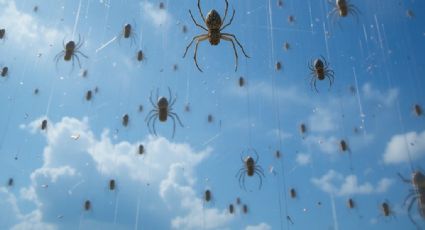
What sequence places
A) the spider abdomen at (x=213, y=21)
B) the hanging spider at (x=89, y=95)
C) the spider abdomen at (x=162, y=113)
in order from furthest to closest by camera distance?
the hanging spider at (x=89, y=95) → the spider abdomen at (x=162, y=113) → the spider abdomen at (x=213, y=21)

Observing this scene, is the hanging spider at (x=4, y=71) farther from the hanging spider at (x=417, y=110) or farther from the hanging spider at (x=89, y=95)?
the hanging spider at (x=417, y=110)

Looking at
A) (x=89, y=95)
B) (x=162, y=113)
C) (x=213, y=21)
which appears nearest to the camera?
(x=213, y=21)

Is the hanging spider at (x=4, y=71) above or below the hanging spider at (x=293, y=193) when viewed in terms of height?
above

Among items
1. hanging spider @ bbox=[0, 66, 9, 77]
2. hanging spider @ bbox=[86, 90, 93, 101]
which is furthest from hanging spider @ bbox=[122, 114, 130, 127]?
hanging spider @ bbox=[0, 66, 9, 77]

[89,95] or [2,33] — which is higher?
[2,33]

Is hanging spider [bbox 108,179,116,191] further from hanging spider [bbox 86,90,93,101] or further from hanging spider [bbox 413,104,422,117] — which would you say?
hanging spider [bbox 413,104,422,117]

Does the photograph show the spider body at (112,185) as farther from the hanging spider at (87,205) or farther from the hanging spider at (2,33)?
the hanging spider at (2,33)


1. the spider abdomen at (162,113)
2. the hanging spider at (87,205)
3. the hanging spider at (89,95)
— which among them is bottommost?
the hanging spider at (87,205)

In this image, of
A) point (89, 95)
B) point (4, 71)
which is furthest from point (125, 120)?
point (4, 71)

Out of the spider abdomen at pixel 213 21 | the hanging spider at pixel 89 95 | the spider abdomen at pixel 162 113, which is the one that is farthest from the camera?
the hanging spider at pixel 89 95

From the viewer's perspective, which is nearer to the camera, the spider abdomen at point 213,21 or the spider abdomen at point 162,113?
the spider abdomen at point 213,21

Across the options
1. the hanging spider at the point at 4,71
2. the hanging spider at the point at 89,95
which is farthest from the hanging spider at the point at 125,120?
the hanging spider at the point at 4,71

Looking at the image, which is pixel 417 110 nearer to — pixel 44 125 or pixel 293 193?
pixel 293 193

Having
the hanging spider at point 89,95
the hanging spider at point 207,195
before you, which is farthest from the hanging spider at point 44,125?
the hanging spider at point 207,195
